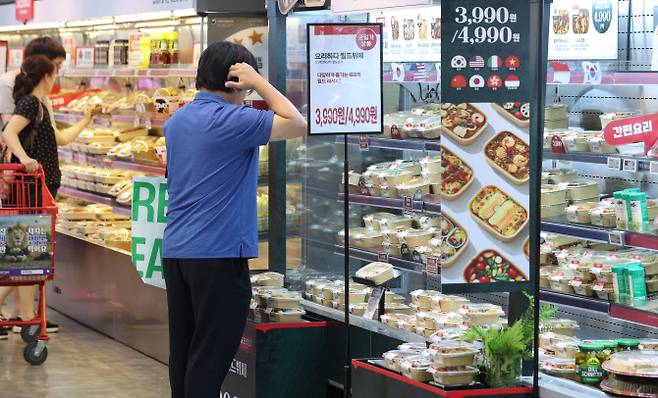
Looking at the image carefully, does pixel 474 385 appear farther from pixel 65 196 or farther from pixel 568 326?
pixel 65 196

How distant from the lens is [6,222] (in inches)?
285

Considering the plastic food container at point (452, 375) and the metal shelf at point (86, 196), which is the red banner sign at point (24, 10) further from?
the plastic food container at point (452, 375)

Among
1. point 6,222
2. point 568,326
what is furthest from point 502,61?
point 6,222

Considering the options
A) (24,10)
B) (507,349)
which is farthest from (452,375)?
(24,10)

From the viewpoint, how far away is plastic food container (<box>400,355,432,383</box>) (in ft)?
15.0

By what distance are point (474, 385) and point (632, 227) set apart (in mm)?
1098

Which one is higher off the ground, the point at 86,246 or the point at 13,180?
the point at 13,180

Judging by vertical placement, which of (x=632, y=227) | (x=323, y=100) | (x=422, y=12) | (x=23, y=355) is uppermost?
(x=422, y=12)

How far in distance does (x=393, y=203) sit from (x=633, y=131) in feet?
4.50

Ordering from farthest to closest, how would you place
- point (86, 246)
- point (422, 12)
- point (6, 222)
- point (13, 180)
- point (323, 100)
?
point (86, 246)
point (13, 180)
point (6, 222)
point (422, 12)
point (323, 100)

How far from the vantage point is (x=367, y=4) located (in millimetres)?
5391

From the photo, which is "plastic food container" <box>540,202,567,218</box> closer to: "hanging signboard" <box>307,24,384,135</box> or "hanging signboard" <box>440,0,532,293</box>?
"hanging signboard" <box>307,24,384,135</box>

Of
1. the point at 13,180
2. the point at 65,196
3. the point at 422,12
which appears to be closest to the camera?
the point at 422,12

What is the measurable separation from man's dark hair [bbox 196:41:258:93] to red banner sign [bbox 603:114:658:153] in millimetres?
1550
